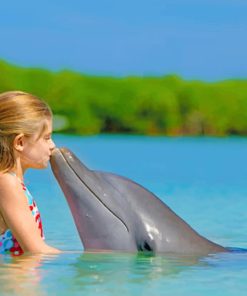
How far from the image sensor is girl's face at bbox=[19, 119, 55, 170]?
766cm

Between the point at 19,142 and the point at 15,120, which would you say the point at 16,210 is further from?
the point at 15,120

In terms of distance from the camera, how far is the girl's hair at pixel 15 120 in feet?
25.1

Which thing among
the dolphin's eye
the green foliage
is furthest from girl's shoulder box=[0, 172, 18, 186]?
the green foliage

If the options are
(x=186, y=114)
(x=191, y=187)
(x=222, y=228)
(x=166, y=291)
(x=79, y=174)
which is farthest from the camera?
(x=186, y=114)

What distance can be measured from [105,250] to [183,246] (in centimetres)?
60

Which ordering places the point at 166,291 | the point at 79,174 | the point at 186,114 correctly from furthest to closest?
1. the point at 186,114
2. the point at 79,174
3. the point at 166,291

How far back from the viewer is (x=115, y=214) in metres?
7.87

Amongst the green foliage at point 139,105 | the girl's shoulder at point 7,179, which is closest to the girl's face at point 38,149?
the girl's shoulder at point 7,179

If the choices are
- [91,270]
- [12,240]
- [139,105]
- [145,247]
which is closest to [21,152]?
[12,240]

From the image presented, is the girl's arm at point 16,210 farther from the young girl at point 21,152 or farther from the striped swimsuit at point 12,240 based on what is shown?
the striped swimsuit at point 12,240

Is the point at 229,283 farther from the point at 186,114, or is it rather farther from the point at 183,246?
the point at 186,114

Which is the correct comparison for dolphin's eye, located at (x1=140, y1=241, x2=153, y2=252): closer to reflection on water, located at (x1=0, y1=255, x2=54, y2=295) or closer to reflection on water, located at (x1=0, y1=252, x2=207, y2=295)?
reflection on water, located at (x1=0, y1=252, x2=207, y2=295)

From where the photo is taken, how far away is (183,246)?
8.07m

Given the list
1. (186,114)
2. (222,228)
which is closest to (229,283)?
(222,228)
